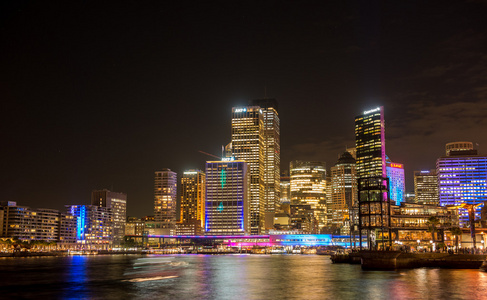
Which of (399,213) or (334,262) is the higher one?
(399,213)

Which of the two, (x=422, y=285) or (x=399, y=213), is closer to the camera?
(x=422, y=285)

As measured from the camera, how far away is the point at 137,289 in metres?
75.0

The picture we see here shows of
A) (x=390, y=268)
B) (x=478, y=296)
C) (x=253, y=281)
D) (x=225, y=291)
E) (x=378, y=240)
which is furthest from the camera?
(x=378, y=240)

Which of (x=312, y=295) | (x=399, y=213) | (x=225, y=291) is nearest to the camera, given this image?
(x=312, y=295)

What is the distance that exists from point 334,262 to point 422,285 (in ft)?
277

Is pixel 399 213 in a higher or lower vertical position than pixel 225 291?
higher

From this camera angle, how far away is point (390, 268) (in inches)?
4552

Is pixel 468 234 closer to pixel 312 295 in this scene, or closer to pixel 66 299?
pixel 312 295

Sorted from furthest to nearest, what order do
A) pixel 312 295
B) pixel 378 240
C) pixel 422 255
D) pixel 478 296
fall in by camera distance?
1. pixel 378 240
2. pixel 422 255
3. pixel 312 295
4. pixel 478 296

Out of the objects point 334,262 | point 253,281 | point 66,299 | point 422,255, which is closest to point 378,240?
point 334,262

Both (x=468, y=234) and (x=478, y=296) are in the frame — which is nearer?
(x=478, y=296)

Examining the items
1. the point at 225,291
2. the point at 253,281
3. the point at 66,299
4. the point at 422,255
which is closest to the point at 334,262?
the point at 422,255

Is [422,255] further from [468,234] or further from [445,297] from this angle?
[445,297]

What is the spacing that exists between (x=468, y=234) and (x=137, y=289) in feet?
423
